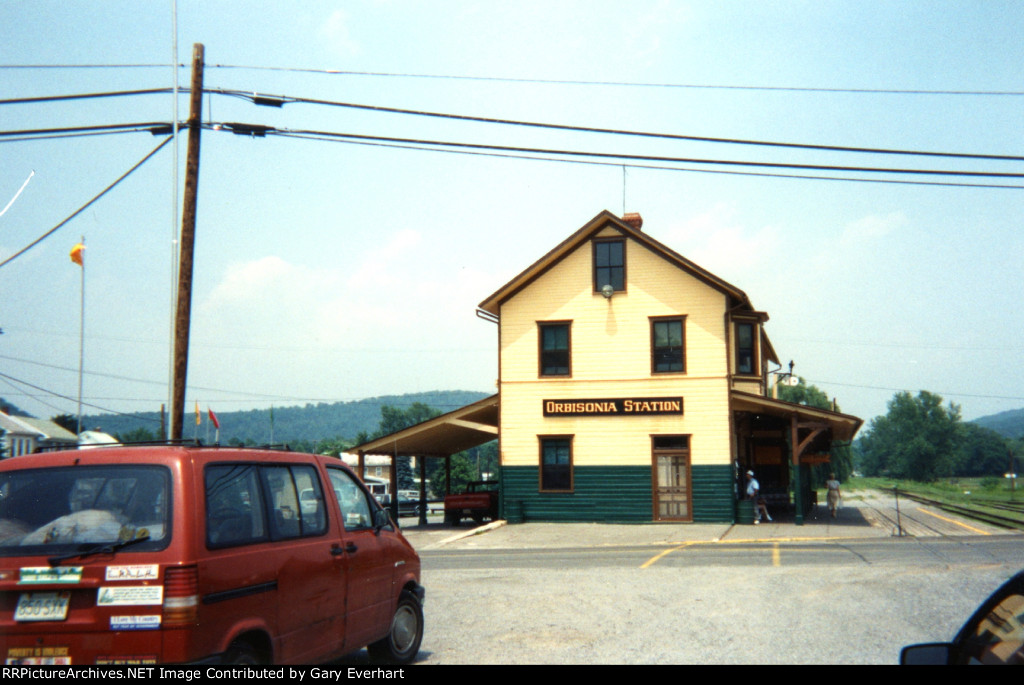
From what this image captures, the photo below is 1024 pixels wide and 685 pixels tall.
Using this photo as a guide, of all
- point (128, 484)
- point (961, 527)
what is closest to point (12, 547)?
point (128, 484)

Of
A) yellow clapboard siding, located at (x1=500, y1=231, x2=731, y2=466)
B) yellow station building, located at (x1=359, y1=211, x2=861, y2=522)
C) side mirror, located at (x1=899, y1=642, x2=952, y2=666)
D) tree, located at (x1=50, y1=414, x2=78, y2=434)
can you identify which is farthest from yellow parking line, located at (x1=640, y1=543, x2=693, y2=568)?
tree, located at (x1=50, y1=414, x2=78, y2=434)

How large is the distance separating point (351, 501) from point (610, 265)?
22.6 m

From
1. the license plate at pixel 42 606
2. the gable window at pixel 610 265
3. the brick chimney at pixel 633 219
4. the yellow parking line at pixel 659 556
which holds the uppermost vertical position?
the brick chimney at pixel 633 219

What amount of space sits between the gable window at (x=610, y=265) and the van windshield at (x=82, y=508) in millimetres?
24615

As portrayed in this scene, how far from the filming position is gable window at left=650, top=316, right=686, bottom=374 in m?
28.7

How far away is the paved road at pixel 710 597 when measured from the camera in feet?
29.3

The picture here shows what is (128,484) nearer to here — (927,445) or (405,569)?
(405,569)

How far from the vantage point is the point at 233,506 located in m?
6.00

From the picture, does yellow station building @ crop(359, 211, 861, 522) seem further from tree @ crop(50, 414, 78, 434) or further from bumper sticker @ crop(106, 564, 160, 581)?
tree @ crop(50, 414, 78, 434)

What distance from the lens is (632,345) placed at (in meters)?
29.1

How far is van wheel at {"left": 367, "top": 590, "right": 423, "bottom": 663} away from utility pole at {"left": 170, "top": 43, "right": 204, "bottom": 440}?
24.5 ft

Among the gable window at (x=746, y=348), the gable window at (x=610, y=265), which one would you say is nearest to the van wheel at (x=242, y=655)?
the gable window at (x=610, y=265)

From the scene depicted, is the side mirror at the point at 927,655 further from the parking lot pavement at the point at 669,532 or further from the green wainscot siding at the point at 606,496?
the green wainscot siding at the point at 606,496
